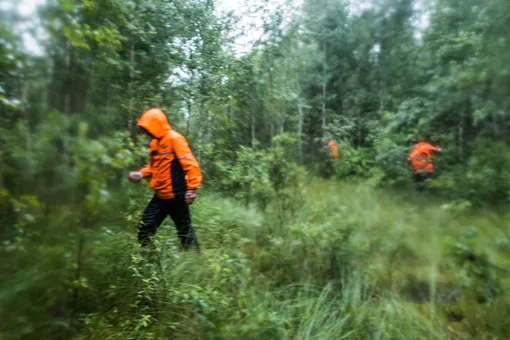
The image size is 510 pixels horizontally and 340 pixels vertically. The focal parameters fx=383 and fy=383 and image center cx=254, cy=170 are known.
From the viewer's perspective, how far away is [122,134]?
9.83ft

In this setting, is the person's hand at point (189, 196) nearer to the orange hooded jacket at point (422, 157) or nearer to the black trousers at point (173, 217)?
the black trousers at point (173, 217)

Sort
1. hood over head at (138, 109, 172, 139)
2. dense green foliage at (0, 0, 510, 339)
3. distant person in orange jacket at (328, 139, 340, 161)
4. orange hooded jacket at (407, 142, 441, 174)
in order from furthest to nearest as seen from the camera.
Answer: distant person in orange jacket at (328, 139, 340, 161)
orange hooded jacket at (407, 142, 441, 174)
hood over head at (138, 109, 172, 139)
dense green foliage at (0, 0, 510, 339)

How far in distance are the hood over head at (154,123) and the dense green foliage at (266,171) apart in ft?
0.59

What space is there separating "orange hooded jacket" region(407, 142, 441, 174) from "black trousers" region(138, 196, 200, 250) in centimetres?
251

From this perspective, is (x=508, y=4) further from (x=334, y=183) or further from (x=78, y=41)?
(x=78, y=41)

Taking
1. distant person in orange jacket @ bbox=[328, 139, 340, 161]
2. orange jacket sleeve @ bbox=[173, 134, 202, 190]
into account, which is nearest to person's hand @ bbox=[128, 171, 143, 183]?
orange jacket sleeve @ bbox=[173, 134, 202, 190]

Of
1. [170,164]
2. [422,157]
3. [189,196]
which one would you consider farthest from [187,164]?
[422,157]

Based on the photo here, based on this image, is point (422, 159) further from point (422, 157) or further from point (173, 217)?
point (173, 217)

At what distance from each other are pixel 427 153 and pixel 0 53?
3.78 m

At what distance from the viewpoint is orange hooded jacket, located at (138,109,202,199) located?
3.15 meters

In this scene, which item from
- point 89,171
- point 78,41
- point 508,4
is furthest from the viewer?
point 508,4

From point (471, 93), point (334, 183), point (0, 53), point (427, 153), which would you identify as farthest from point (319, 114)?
point (0, 53)

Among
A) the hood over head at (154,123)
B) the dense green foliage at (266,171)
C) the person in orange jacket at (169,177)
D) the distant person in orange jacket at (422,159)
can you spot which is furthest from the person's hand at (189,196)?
the distant person in orange jacket at (422,159)

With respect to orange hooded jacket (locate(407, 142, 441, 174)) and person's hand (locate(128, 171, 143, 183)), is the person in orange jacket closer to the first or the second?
person's hand (locate(128, 171, 143, 183))
